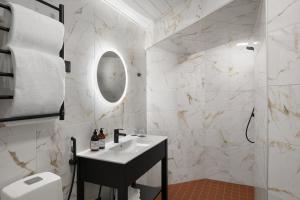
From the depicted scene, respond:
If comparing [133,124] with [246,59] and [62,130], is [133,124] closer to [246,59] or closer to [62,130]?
[62,130]

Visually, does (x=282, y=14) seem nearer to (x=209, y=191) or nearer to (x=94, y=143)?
(x=94, y=143)

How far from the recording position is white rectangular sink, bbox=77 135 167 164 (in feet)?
4.87

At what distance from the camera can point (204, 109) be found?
9.83 feet

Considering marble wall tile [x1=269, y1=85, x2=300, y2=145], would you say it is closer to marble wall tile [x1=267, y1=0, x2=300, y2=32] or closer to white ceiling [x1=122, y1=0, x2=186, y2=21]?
marble wall tile [x1=267, y1=0, x2=300, y2=32]

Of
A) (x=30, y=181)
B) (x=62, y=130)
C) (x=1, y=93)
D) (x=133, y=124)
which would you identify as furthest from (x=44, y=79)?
(x=133, y=124)

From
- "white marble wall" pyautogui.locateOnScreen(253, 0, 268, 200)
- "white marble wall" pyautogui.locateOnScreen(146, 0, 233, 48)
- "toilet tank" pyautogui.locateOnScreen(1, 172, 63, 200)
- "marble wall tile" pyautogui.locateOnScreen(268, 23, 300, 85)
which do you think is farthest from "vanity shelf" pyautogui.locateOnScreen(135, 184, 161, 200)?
"white marble wall" pyautogui.locateOnScreen(146, 0, 233, 48)

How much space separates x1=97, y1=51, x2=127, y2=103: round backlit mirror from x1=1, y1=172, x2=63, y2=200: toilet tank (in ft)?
3.10

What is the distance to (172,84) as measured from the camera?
2873 mm

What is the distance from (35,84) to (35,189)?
56 cm

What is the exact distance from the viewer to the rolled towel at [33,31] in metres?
0.98

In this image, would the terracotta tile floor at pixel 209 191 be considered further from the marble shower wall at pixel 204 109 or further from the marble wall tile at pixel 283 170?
Answer: the marble wall tile at pixel 283 170

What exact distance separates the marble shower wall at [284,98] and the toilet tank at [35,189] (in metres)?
1.32

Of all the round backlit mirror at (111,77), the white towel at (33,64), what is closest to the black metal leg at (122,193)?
the white towel at (33,64)

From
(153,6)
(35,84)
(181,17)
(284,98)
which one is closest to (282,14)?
(284,98)
